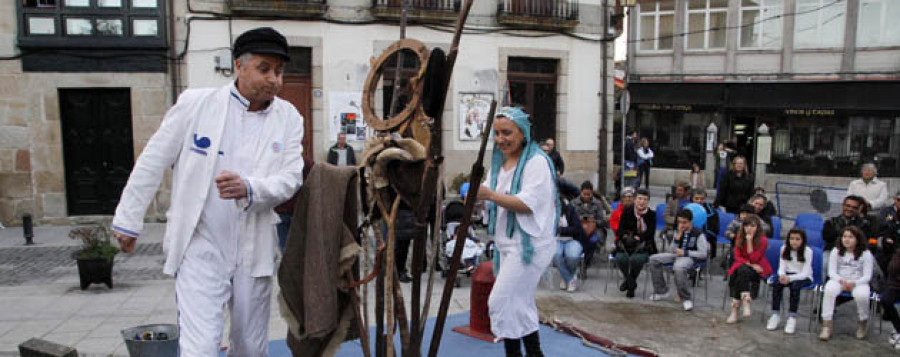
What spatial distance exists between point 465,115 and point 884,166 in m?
14.1

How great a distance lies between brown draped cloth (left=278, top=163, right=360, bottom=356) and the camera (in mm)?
2871

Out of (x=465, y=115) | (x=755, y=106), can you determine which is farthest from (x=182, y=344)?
(x=755, y=106)

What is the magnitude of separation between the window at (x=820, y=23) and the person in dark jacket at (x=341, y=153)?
16236 millimetres

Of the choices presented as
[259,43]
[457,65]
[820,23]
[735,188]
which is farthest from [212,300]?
[820,23]

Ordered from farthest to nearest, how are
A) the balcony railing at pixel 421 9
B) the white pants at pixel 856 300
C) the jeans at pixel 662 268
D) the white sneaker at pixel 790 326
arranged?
the balcony railing at pixel 421 9 → the jeans at pixel 662 268 → the white sneaker at pixel 790 326 → the white pants at pixel 856 300

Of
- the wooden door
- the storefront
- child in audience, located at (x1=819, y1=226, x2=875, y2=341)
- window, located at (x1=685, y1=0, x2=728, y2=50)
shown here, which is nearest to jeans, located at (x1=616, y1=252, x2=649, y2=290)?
child in audience, located at (x1=819, y1=226, x2=875, y2=341)

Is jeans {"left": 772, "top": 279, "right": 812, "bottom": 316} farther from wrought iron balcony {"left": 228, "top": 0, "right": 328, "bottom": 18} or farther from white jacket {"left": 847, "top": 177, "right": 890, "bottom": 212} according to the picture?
wrought iron balcony {"left": 228, "top": 0, "right": 328, "bottom": 18}

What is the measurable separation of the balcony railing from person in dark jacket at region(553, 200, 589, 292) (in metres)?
6.41

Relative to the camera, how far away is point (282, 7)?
1172 cm

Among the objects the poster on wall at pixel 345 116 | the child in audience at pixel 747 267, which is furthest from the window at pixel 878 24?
the child in audience at pixel 747 267

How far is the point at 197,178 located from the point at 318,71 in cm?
966

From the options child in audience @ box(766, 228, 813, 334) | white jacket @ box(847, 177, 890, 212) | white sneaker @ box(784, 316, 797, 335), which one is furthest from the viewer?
white jacket @ box(847, 177, 890, 212)

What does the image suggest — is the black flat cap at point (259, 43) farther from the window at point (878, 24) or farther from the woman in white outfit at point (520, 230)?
the window at point (878, 24)

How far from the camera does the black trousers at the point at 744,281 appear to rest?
609cm
